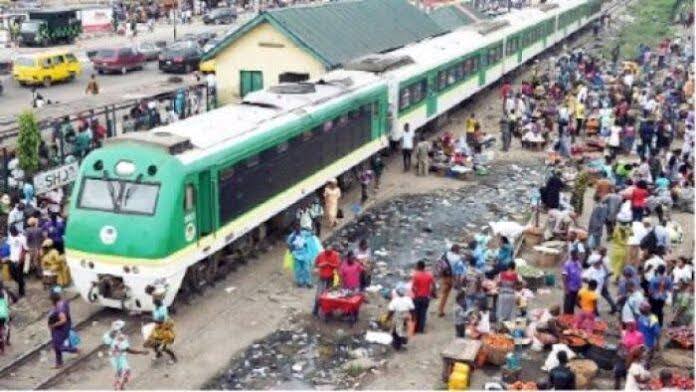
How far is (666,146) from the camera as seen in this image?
1020 inches

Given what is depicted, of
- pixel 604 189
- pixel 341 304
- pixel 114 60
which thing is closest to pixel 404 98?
pixel 604 189

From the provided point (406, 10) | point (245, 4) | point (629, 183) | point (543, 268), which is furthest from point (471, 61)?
point (245, 4)

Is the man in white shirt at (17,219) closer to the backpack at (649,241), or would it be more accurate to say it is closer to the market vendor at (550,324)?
the market vendor at (550,324)

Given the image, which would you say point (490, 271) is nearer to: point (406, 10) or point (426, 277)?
point (426, 277)

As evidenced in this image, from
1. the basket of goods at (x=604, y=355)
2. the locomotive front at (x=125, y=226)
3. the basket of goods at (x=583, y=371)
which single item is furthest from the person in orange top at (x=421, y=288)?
the locomotive front at (x=125, y=226)

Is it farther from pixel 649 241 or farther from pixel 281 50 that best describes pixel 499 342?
pixel 281 50

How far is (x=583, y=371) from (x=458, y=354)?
1.62 metres

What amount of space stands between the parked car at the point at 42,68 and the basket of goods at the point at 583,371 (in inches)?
1167

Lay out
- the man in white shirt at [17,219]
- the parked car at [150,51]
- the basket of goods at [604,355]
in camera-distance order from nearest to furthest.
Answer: the basket of goods at [604,355] < the man in white shirt at [17,219] < the parked car at [150,51]

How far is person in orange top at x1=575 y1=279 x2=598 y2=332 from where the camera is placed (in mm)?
13865

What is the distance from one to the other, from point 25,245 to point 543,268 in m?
8.94

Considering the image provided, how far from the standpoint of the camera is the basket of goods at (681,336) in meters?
13.7

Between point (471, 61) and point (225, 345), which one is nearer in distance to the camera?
point (225, 345)

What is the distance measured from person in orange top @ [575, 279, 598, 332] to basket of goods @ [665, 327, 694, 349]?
3.71 feet
